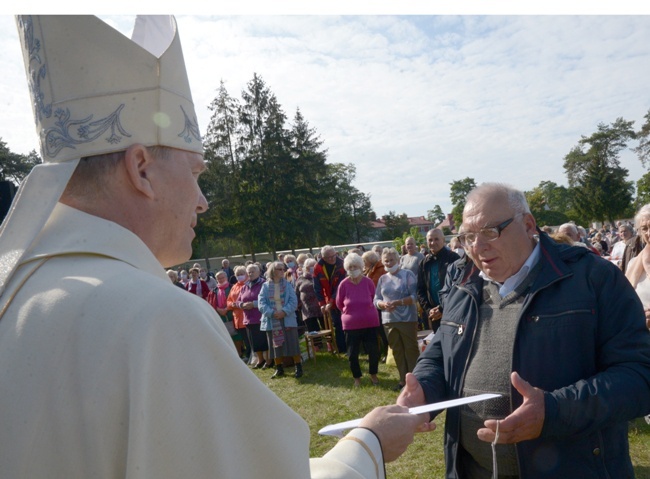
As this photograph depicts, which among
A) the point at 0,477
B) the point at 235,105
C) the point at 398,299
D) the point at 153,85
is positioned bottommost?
the point at 398,299

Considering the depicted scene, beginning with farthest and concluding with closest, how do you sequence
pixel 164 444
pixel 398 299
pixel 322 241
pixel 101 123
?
pixel 322 241 → pixel 398 299 → pixel 101 123 → pixel 164 444

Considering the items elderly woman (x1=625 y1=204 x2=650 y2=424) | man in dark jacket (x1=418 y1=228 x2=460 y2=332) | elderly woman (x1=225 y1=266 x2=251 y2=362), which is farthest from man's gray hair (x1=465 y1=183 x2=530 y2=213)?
elderly woman (x1=225 y1=266 x2=251 y2=362)

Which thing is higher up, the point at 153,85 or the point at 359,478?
the point at 153,85

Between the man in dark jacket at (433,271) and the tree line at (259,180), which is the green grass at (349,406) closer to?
the man in dark jacket at (433,271)

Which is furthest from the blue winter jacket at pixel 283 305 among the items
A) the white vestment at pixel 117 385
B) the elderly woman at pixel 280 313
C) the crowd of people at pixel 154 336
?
the white vestment at pixel 117 385

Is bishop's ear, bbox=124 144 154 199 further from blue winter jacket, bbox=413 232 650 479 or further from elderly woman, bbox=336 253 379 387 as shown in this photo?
elderly woman, bbox=336 253 379 387

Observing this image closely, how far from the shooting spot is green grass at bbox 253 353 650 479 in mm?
4695

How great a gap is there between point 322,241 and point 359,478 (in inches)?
1908

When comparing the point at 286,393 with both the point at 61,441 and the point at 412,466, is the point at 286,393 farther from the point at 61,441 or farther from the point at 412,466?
the point at 61,441

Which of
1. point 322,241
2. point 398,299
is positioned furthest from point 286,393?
point 322,241

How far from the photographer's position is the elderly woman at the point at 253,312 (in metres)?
9.24

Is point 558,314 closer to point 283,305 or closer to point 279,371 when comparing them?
point 283,305

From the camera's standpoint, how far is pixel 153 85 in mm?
1335

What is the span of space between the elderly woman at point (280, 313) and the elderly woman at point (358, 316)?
124 centimetres
